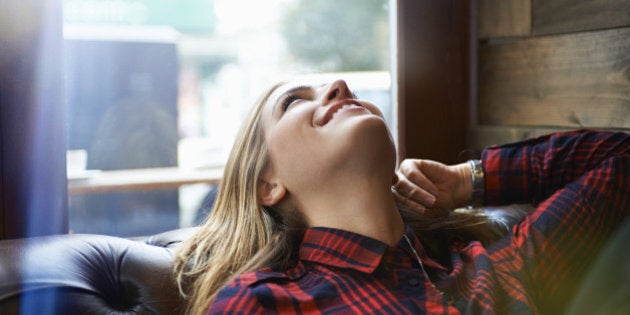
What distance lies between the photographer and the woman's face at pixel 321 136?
1243 mm

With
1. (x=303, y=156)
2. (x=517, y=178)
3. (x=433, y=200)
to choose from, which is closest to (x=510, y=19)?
(x=517, y=178)

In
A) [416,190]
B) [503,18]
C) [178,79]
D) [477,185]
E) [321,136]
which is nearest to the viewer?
[321,136]

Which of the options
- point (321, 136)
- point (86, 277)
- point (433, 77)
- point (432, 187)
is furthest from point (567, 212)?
point (86, 277)

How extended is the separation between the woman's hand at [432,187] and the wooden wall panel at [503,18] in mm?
571

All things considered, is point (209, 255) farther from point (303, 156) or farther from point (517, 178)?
point (517, 178)

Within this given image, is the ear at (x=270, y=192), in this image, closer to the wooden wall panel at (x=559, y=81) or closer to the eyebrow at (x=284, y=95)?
the eyebrow at (x=284, y=95)

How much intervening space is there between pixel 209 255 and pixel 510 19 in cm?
123

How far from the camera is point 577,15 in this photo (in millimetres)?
1713

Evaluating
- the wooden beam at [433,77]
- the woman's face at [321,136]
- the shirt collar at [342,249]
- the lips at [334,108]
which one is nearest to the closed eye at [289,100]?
the woman's face at [321,136]

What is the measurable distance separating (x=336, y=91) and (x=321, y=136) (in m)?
0.13

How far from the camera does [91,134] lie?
5.85ft

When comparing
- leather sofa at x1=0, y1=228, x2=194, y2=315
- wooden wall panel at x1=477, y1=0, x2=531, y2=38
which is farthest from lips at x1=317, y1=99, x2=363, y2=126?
wooden wall panel at x1=477, y1=0, x2=531, y2=38

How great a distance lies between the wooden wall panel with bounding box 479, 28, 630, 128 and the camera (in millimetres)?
1624

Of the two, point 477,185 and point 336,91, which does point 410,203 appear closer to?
point 477,185
